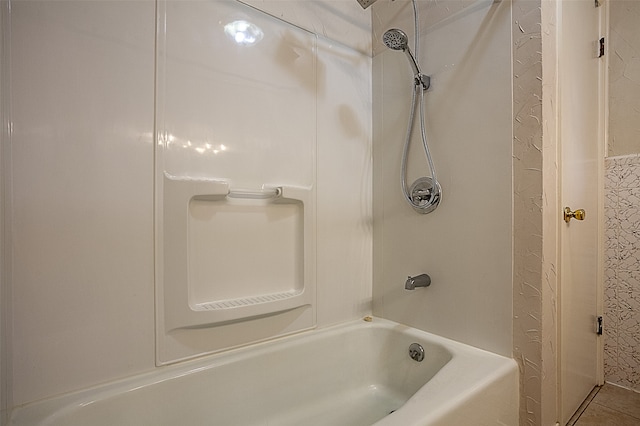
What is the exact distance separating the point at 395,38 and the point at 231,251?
0.98m

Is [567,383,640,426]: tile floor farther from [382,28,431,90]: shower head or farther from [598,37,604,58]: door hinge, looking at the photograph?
[598,37,604,58]: door hinge

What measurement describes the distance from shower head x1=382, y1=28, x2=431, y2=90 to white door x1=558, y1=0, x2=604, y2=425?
46cm

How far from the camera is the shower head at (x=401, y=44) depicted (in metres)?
1.12

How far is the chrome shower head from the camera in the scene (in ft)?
3.65

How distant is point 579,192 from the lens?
52.2 inches

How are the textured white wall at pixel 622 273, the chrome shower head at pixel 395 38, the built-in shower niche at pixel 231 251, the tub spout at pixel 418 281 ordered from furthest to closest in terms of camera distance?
the textured white wall at pixel 622 273, the tub spout at pixel 418 281, the chrome shower head at pixel 395 38, the built-in shower niche at pixel 231 251

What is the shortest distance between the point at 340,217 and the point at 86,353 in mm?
1008

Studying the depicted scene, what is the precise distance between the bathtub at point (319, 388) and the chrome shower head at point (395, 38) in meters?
1.14

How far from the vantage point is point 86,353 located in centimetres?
88

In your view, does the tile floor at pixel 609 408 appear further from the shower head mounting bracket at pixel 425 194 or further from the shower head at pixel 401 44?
the shower head at pixel 401 44

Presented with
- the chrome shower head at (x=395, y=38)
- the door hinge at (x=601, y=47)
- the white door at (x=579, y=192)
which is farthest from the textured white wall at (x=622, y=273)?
the chrome shower head at (x=395, y=38)

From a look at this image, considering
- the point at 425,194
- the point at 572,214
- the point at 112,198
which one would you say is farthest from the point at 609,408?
the point at 112,198

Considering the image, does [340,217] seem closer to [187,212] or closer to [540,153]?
[187,212]

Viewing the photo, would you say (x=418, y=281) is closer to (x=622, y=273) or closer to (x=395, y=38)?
(x=395, y=38)
